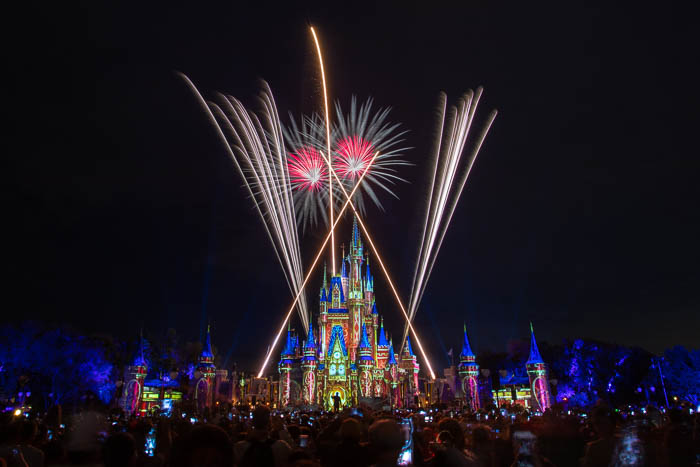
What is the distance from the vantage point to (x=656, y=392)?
206ft

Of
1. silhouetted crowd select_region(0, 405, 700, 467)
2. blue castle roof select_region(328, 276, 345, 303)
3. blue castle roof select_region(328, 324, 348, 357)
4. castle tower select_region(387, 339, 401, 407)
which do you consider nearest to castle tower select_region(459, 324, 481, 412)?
castle tower select_region(387, 339, 401, 407)

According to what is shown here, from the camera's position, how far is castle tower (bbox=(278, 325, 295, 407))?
71762 millimetres

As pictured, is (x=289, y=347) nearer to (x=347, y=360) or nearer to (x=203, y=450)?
(x=347, y=360)

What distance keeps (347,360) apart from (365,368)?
4490mm

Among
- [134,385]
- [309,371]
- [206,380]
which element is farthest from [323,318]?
[134,385]

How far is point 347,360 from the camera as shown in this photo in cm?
7381

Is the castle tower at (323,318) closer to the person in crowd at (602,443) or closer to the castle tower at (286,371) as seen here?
the castle tower at (286,371)

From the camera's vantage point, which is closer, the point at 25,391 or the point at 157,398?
the point at 25,391

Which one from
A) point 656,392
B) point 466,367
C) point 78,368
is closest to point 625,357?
point 656,392

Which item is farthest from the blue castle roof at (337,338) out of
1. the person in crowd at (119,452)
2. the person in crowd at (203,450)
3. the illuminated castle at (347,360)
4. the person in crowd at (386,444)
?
the person in crowd at (203,450)

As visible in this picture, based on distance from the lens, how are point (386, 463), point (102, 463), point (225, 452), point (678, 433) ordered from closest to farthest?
1. point (225, 452)
2. point (386, 463)
3. point (102, 463)
4. point (678, 433)

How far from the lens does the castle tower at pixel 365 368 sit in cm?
6875

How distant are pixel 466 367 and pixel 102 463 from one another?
205ft

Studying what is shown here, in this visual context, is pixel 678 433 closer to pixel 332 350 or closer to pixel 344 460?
pixel 344 460
